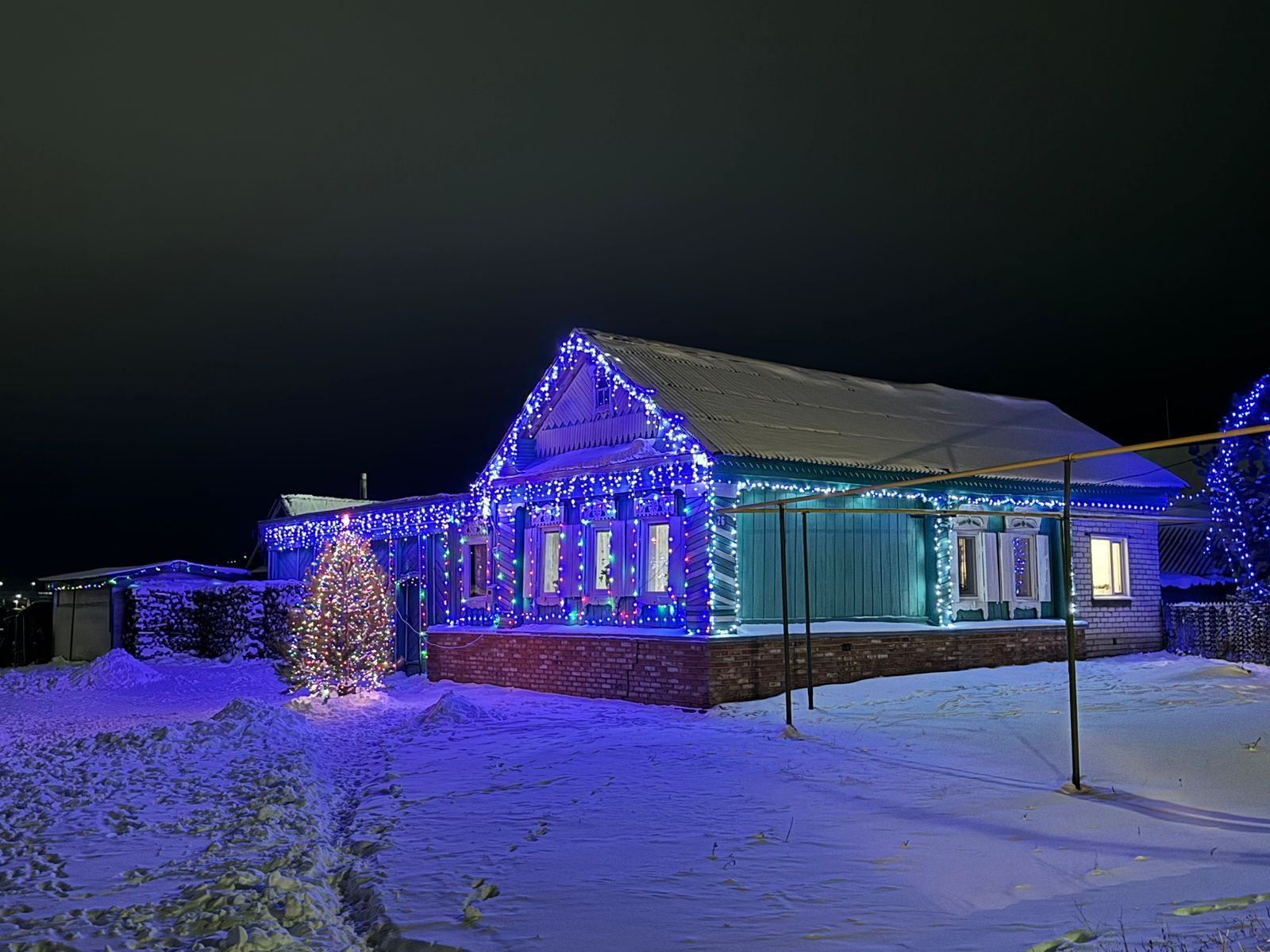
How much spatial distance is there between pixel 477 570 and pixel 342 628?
13.0ft

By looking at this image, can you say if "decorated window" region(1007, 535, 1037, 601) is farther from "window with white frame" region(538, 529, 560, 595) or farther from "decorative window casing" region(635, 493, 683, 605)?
"window with white frame" region(538, 529, 560, 595)

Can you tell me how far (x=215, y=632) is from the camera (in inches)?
1035

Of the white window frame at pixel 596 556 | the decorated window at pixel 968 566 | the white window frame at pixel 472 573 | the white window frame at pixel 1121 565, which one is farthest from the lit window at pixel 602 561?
the white window frame at pixel 1121 565

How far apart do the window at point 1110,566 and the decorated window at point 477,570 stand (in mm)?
12156

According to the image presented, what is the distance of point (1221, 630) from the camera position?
1997 cm

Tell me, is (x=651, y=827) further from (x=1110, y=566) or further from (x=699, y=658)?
(x=1110, y=566)

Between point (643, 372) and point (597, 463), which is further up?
point (643, 372)

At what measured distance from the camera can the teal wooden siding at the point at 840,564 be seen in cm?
1705

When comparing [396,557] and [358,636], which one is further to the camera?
[396,557]

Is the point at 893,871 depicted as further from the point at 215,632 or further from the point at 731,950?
the point at 215,632

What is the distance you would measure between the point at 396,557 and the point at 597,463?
9269mm

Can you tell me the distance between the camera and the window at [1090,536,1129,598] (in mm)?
21219

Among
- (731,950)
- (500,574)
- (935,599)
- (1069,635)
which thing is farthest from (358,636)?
(731,950)

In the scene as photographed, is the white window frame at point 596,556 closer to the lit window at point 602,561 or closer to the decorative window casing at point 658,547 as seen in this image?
the lit window at point 602,561
